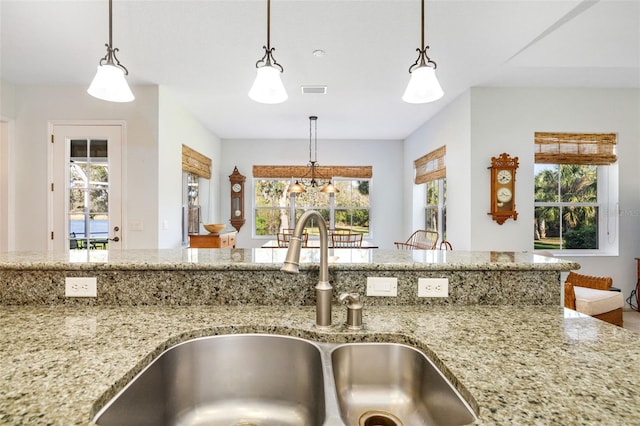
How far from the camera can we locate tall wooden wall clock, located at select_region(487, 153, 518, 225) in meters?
3.32

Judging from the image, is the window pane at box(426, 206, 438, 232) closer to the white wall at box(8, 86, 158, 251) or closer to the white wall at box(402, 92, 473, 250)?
the white wall at box(402, 92, 473, 250)

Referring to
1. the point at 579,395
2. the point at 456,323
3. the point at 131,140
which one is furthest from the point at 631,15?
the point at 131,140

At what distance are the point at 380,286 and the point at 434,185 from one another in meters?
4.06

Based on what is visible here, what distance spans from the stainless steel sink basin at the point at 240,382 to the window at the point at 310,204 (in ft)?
16.5

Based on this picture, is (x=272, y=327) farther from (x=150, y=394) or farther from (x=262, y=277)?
(x=150, y=394)

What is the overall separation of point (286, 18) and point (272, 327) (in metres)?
2.07

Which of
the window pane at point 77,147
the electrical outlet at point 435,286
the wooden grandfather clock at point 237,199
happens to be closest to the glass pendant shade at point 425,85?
the electrical outlet at point 435,286

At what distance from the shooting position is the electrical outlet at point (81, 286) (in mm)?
1139

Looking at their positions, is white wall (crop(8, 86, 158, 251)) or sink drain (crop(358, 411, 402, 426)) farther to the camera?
white wall (crop(8, 86, 158, 251))

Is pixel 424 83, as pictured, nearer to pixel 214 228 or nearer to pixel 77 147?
pixel 214 228

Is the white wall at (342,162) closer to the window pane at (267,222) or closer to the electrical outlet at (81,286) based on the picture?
the window pane at (267,222)

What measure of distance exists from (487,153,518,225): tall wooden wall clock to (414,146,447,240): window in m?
0.80

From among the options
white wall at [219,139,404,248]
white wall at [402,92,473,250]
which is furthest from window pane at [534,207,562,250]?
white wall at [219,139,404,248]

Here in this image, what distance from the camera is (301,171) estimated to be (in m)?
5.86
